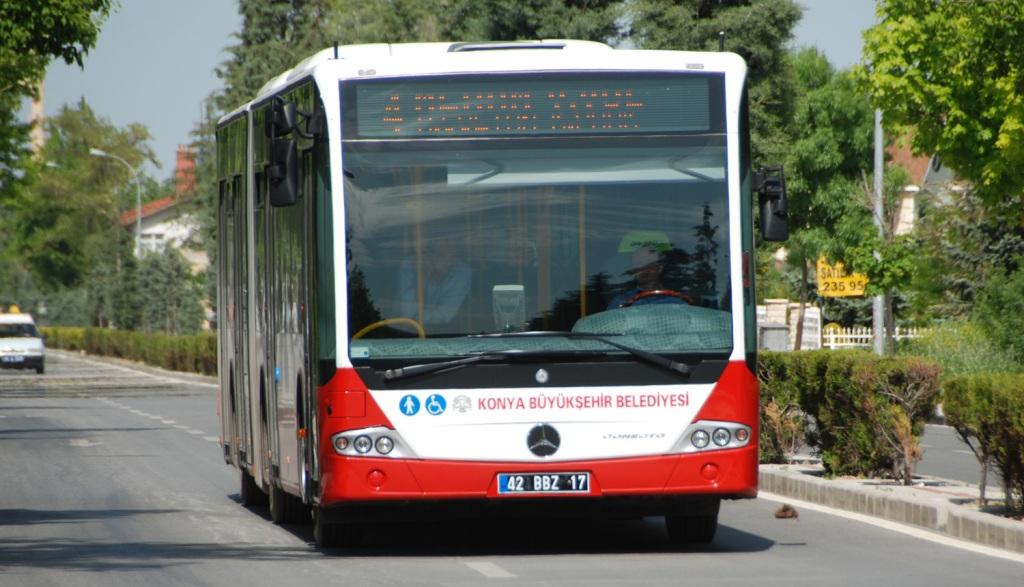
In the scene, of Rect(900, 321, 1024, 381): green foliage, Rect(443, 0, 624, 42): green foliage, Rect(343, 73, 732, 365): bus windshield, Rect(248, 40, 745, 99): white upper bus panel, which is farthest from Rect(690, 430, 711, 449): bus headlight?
Rect(443, 0, 624, 42): green foliage

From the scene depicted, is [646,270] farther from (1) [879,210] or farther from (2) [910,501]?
(1) [879,210]

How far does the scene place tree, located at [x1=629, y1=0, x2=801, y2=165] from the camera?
42.9m

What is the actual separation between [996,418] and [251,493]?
637 cm

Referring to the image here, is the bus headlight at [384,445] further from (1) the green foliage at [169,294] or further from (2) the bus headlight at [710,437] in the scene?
(1) the green foliage at [169,294]

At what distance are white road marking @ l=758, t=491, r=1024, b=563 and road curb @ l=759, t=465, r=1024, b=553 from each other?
56mm

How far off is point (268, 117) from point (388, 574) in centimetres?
264

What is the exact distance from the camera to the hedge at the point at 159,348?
60719 mm

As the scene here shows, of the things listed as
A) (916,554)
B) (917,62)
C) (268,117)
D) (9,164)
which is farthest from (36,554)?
(9,164)

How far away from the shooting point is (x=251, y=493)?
16062 mm

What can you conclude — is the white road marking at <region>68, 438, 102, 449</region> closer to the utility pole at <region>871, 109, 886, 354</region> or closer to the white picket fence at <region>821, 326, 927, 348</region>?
the utility pole at <region>871, 109, 886, 354</region>

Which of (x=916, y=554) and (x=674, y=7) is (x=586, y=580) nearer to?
(x=916, y=554)

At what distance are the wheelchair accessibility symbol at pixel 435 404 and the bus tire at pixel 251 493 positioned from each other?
16.4 ft

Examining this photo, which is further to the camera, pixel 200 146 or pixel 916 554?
pixel 200 146

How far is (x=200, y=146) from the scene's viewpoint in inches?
3556
